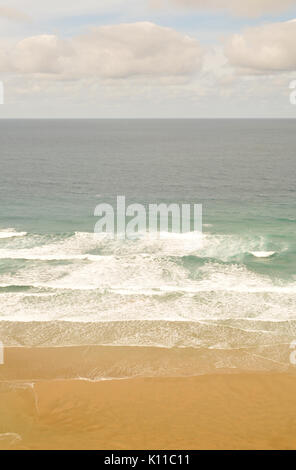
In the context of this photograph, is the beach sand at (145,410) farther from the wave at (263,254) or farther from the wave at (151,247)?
the wave at (263,254)

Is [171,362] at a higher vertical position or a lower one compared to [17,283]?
lower

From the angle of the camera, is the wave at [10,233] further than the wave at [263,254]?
Yes

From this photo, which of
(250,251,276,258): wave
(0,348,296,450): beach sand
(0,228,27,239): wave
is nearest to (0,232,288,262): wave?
(250,251,276,258): wave

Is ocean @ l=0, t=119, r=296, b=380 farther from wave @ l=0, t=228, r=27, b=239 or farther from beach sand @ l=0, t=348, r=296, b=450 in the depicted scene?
beach sand @ l=0, t=348, r=296, b=450

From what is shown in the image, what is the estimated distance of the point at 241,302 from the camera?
2803 centimetres

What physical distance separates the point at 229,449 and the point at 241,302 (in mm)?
12907

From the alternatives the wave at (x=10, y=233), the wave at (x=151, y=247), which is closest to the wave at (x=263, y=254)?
the wave at (x=151, y=247)

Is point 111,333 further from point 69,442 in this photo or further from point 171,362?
point 69,442

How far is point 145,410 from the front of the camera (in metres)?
18.3

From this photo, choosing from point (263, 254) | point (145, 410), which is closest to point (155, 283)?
point (263, 254)

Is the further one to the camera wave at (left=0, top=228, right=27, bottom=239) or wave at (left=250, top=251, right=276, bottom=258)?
wave at (left=0, top=228, right=27, bottom=239)

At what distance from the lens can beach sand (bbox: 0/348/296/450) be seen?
16.4m

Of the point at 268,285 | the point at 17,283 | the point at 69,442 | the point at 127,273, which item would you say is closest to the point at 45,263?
the point at 17,283

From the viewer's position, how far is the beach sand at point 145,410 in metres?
16.4
